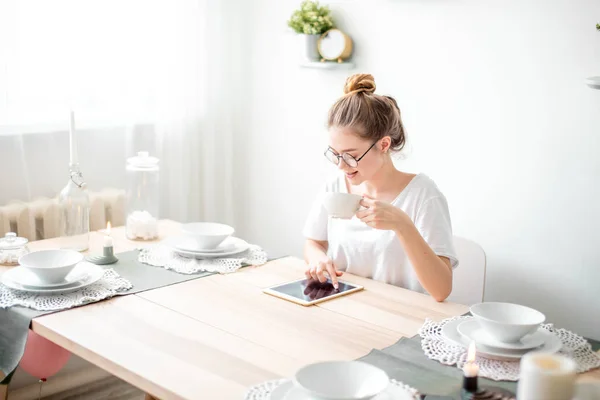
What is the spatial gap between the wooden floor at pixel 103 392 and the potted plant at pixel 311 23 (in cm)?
156

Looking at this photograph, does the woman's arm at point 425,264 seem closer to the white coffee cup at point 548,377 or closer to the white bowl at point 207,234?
the white bowl at point 207,234

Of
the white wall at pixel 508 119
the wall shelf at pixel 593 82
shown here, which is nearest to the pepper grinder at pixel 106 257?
the white wall at pixel 508 119

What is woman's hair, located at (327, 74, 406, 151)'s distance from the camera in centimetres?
216

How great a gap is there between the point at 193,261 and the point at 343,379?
1.00 metres

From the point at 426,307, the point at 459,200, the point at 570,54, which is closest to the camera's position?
the point at 426,307

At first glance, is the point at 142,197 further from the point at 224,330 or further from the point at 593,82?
the point at 593,82

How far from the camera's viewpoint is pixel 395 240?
223cm

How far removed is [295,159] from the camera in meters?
3.47

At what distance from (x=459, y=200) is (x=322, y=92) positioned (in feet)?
2.66

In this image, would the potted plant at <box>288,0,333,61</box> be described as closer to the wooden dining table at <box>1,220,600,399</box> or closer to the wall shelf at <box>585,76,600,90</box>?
the wall shelf at <box>585,76,600,90</box>

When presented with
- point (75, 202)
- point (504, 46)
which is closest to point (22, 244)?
point (75, 202)

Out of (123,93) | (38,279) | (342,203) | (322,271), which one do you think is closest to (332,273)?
(322,271)

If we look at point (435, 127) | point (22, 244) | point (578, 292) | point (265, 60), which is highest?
point (265, 60)

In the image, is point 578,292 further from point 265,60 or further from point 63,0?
point 63,0
